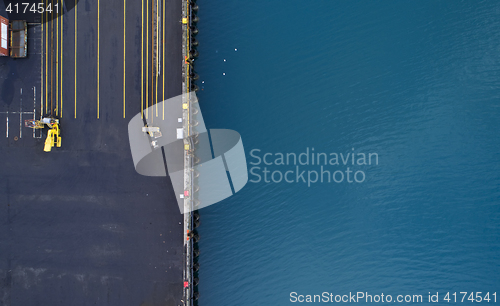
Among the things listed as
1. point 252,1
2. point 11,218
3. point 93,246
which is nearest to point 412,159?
point 252,1

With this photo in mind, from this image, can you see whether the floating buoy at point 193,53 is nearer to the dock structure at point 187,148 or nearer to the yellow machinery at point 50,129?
the dock structure at point 187,148

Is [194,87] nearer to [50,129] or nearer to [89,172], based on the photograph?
[89,172]

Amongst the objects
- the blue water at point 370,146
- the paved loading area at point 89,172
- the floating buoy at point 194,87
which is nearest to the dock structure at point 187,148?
the paved loading area at point 89,172

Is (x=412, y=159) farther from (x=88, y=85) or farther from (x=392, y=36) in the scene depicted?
(x=88, y=85)

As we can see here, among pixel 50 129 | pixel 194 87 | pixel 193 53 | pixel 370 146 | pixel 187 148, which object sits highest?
pixel 193 53

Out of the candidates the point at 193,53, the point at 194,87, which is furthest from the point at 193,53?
the point at 194,87
